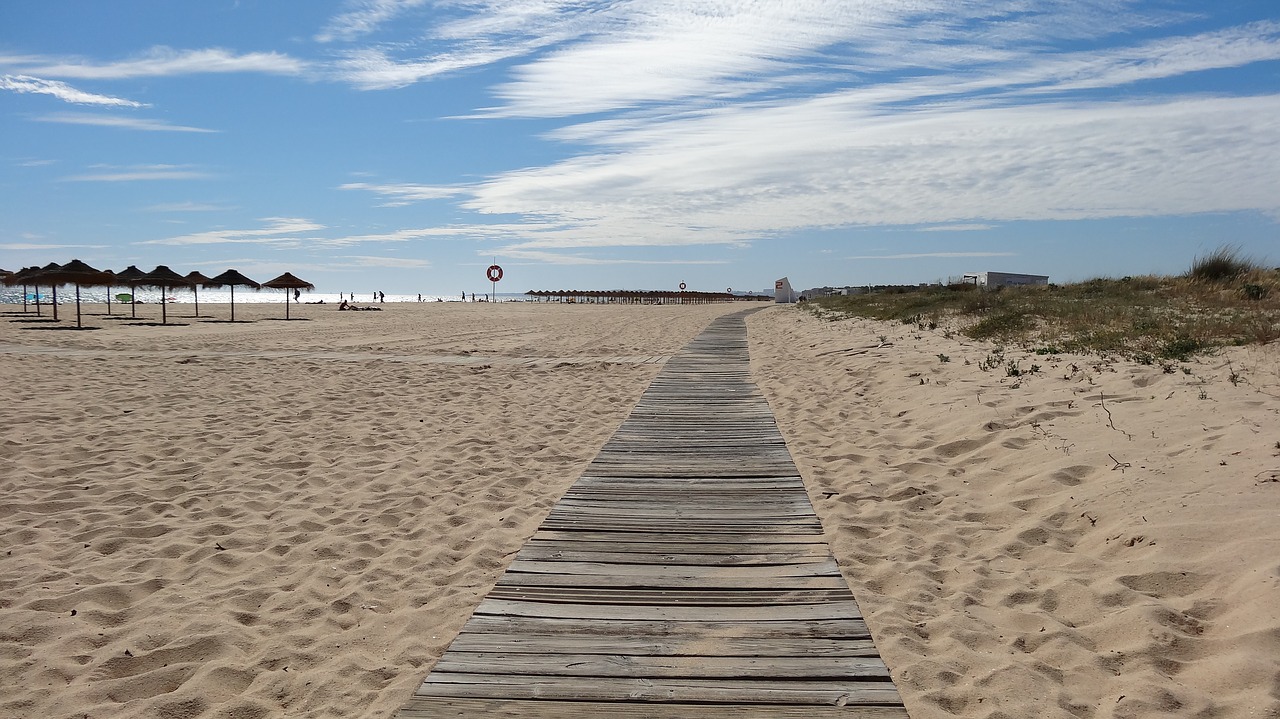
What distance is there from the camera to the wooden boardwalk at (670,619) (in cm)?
235

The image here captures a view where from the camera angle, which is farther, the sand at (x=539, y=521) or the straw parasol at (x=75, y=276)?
the straw parasol at (x=75, y=276)

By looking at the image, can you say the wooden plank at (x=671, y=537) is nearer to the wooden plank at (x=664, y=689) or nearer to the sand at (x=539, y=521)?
the sand at (x=539, y=521)

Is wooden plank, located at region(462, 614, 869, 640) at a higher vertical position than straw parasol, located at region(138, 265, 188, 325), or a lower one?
lower

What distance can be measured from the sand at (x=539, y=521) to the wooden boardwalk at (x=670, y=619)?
19 centimetres

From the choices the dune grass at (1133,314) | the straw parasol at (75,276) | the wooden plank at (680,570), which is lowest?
the wooden plank at (680,570)

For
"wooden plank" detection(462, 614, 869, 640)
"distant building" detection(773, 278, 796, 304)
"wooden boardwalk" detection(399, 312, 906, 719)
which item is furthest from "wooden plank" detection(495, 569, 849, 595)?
"distant building" detection(773, 278, 796, 304)

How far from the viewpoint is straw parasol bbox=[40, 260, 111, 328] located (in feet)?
76.8

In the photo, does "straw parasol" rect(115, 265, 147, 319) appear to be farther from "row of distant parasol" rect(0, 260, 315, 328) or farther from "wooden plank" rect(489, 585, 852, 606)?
"wooden plank" rect(489, 585, 852, 606)

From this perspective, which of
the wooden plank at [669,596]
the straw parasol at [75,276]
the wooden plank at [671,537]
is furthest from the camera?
the straw parasol at [75,276]

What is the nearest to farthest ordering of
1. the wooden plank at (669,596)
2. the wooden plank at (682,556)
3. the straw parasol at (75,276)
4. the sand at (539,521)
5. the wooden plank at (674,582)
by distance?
1. the sand at (539,521)
2. the wooden plank at (669,596)
3. the wooden plank at (674,582)
4. the wooden plank at (682,556)
5. the straw parasol at (75,276)

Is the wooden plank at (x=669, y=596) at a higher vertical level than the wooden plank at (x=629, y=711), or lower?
higher

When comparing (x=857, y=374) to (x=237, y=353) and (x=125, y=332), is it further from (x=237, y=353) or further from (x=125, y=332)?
(x=125, y=332)

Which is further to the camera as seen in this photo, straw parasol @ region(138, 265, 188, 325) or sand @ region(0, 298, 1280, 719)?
straw parasol @ region(138, 265, 188, 325)

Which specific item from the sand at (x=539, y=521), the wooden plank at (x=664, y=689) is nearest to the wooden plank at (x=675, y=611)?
the sand at (x=539, y=521)
